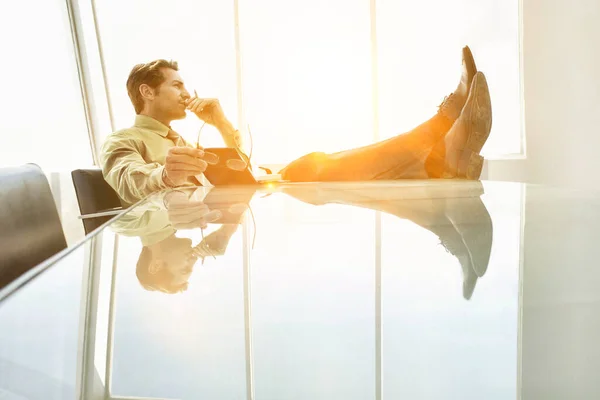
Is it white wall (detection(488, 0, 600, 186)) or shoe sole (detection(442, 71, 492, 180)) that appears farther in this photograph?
white wall (detection(488, 0, 600, 186))

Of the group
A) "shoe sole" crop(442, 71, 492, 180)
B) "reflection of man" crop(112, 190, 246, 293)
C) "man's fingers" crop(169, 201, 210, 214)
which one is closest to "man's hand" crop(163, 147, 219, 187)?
"man's fingers" crop(169, 201, 210, 214)

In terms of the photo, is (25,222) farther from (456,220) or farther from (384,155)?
(384,155)

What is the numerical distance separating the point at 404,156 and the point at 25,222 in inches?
65.0

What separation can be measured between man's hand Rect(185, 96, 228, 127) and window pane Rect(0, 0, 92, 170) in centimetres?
208

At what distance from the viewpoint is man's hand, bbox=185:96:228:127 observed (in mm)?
2738

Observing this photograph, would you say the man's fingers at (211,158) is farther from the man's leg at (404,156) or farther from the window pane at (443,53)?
the window pane at (443,53)

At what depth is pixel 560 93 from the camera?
17.1ft

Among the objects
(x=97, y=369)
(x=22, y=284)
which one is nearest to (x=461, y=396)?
(x=97, y=369)

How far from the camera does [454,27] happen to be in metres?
5.62

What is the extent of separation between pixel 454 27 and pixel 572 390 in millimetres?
5830

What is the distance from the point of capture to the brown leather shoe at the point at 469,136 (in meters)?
2.32

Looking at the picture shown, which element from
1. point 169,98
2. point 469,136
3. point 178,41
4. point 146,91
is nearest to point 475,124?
point 469,136

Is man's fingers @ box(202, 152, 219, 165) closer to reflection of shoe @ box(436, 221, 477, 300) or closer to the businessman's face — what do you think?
the businessman's face

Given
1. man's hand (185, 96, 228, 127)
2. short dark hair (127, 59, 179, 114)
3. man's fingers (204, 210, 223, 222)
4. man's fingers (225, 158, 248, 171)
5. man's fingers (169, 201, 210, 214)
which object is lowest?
man's fingers (225, 158, 248, 171)
